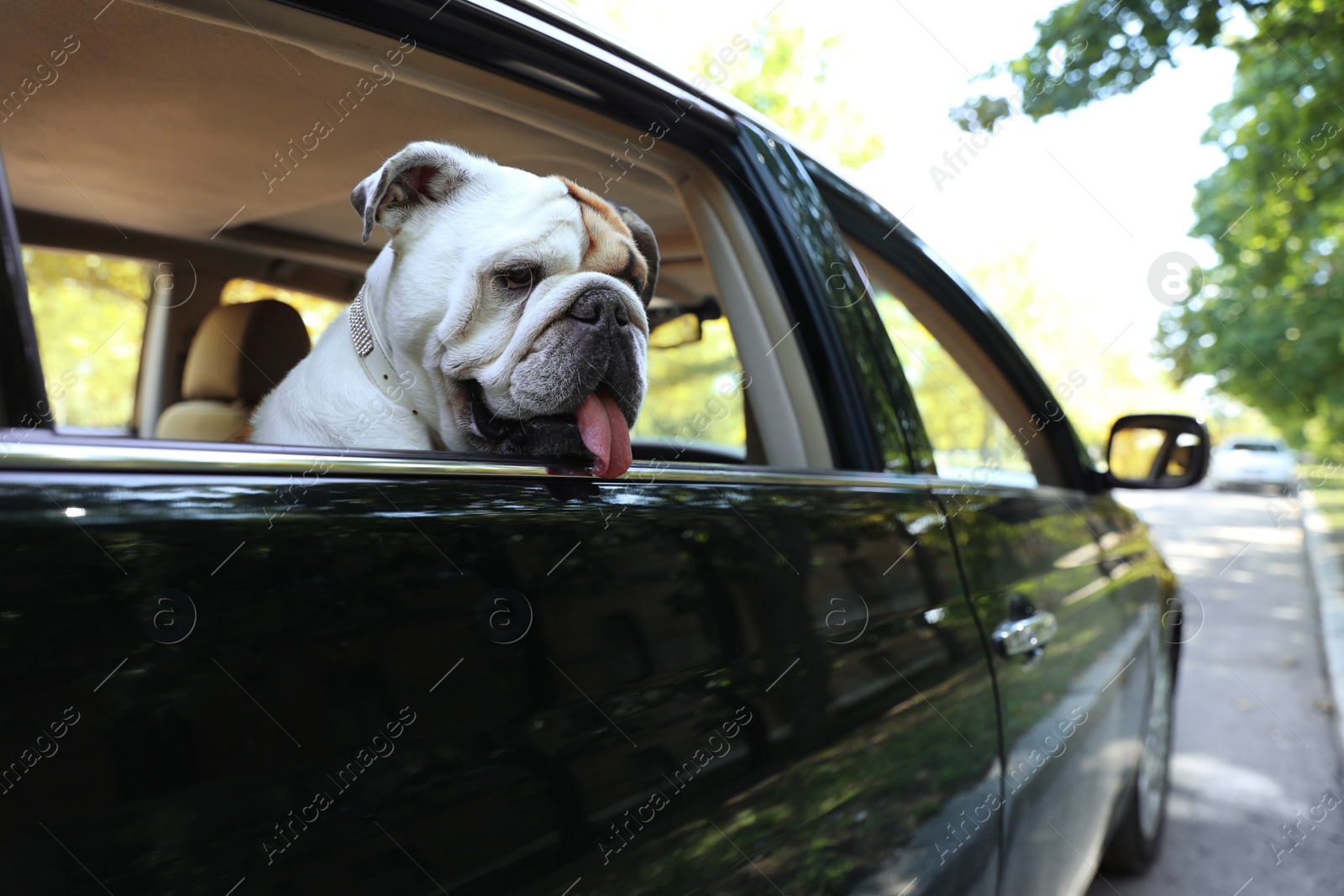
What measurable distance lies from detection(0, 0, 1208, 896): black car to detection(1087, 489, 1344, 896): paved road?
1.22 m

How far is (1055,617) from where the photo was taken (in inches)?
88.0

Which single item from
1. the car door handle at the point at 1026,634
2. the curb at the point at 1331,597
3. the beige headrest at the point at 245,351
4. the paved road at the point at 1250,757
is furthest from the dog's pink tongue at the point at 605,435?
the curb at the point at 1331,597

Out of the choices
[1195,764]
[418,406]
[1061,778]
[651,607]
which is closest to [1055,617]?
[1061,778]

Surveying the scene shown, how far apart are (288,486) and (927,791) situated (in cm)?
127

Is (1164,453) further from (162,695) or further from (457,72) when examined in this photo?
(162,695)

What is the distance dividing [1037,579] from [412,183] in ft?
5.61

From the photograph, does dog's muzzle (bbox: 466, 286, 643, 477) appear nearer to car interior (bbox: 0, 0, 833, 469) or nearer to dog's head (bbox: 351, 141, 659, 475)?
dog's head (bbox: 351, 141, 659, 475)

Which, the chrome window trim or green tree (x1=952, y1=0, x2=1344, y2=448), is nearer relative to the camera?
the chrome window trim

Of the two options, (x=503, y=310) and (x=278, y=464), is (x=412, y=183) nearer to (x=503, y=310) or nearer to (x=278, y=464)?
(x=503, y=310)

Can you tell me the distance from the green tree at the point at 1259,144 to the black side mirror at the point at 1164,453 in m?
5.79

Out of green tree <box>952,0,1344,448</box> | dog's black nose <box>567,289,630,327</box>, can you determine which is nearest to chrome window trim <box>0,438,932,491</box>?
dog's black nose <box>567,289,630,327</box>

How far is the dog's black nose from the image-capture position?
4.47 feet

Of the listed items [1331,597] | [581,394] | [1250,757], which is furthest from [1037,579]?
[1331,597]

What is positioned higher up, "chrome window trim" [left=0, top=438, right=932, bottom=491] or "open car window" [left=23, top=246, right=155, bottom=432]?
"open car window" [left=23, top=246, right=155, bottom=432]
